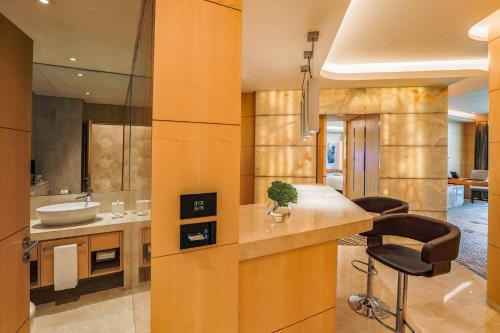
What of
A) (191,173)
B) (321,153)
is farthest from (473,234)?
(191,173)

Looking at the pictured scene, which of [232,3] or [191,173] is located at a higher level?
[232,3]

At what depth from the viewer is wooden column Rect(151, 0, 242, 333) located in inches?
40.4

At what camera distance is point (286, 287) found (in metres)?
1.43

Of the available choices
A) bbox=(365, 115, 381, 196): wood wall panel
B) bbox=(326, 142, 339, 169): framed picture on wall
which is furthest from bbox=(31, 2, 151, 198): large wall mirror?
bbox=(326, 142, 339, 169): framed picture on wall

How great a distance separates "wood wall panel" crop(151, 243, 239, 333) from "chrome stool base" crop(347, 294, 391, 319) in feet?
6.17

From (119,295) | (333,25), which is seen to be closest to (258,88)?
(333,25)

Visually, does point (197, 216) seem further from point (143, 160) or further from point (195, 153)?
point (143, 160)

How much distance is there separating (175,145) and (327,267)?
3.82ft

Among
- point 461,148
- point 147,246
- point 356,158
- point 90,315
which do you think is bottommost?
point 90,315

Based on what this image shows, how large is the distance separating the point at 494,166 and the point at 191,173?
10.2 feet

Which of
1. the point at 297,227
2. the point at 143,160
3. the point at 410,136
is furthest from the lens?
the point at 410,136

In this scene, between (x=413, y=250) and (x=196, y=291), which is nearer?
(x=196, y=291)

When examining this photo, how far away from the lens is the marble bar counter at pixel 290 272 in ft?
4.29

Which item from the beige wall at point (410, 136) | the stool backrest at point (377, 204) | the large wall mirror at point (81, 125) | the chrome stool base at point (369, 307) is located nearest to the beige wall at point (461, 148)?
the beige wall at point (410, 136)
